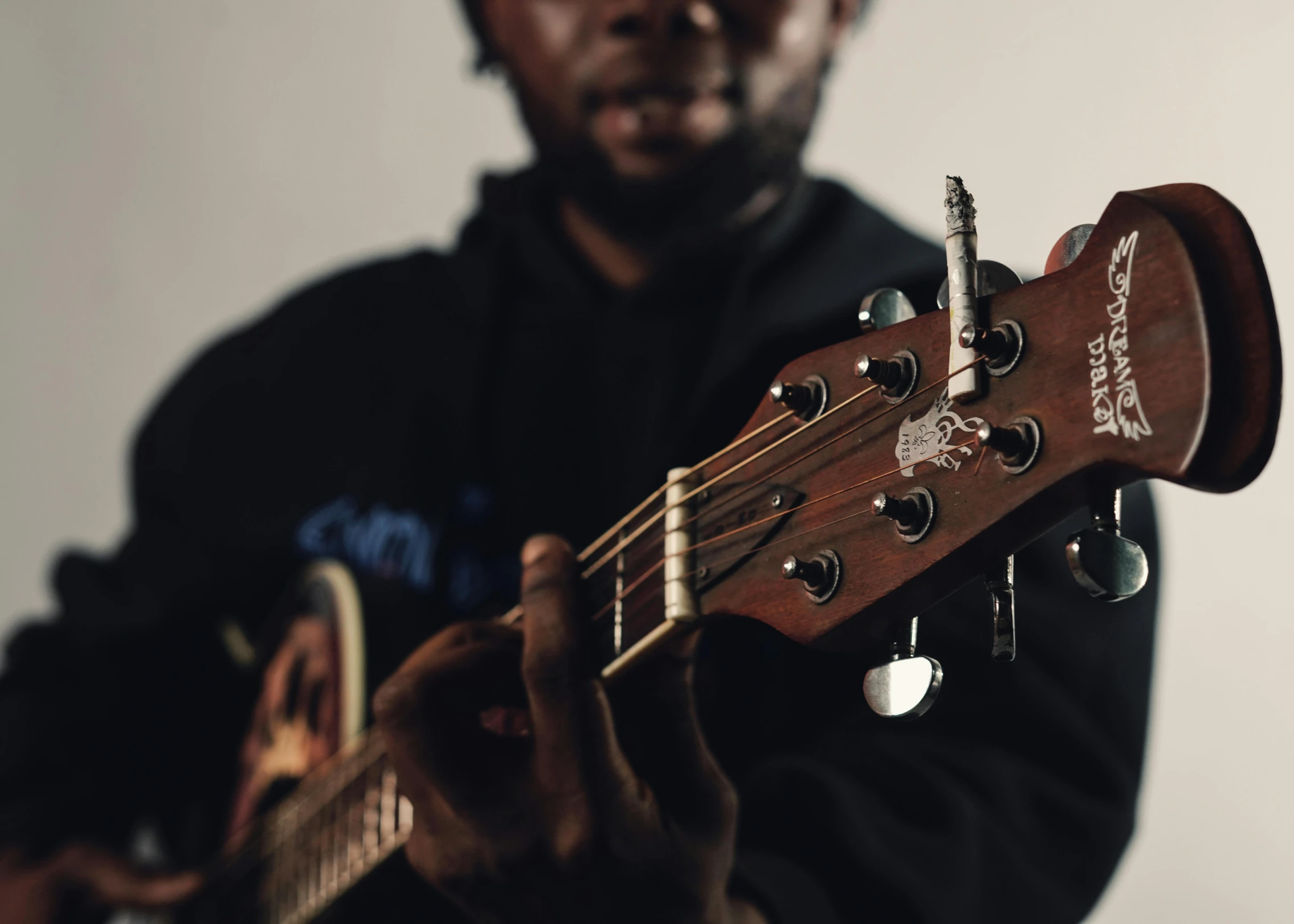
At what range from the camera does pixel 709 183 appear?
88 cm

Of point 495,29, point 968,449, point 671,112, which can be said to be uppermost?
point 495,29

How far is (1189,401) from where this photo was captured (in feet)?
1.04

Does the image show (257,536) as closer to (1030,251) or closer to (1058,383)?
(1030,251)

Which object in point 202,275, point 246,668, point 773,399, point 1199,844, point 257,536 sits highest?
point 202,275

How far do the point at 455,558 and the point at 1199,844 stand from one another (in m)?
0.54

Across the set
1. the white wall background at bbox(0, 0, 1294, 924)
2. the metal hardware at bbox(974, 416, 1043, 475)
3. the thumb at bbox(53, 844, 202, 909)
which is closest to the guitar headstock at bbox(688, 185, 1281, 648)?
the metal hardware at bbox(974, 416, 1043, 475)

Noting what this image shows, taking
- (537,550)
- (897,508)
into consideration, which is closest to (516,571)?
(537,550)

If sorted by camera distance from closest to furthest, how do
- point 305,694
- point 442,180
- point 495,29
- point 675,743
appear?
1. point 675,743
2. point 305,694
3. point 495,29
4. point 442,180

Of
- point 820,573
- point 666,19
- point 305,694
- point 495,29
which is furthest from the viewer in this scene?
point 495,29

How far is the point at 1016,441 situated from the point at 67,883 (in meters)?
1.00

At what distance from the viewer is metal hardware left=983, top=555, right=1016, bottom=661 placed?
0.40 m

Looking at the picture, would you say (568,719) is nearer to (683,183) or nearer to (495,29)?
(683,183)

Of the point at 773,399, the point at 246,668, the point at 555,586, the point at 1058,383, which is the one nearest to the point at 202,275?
the point at 246,668

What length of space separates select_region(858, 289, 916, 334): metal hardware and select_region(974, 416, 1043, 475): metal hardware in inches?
3.6
